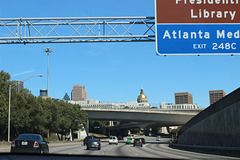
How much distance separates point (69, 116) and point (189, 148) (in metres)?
47.0

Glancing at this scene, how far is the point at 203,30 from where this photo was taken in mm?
17016

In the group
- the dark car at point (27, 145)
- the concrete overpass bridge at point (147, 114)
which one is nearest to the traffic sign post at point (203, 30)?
the dark car at point (27, 145)

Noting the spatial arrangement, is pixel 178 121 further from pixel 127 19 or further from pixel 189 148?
pixel 127 19

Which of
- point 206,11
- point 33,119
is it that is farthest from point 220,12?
point 33,119

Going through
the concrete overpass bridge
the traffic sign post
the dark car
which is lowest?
the dark car

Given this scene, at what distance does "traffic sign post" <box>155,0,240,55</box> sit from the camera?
17000 millimetres

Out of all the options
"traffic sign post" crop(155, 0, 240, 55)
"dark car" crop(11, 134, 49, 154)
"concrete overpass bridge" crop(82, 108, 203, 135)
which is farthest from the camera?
"concrete overpass bridge" crop(82, 108, 203, 135)

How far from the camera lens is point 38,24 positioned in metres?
23.7

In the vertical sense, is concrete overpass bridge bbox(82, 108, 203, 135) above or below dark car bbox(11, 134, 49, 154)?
above

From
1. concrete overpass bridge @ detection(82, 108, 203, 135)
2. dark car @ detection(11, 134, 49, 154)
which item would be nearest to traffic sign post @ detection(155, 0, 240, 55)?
dark car @ detection(11, 134, 49, 154)

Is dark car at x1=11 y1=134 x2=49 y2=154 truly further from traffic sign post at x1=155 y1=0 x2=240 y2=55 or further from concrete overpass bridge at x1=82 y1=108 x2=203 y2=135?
concrete overpass bridge at x1=82 y1=108 x2=203 y2=135

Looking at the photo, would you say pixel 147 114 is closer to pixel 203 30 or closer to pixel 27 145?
pixel 27 145

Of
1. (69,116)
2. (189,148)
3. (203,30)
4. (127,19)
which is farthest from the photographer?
(69,116)

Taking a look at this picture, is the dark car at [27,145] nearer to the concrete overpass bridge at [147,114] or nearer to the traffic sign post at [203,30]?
the traffic sign post at [203,30]
